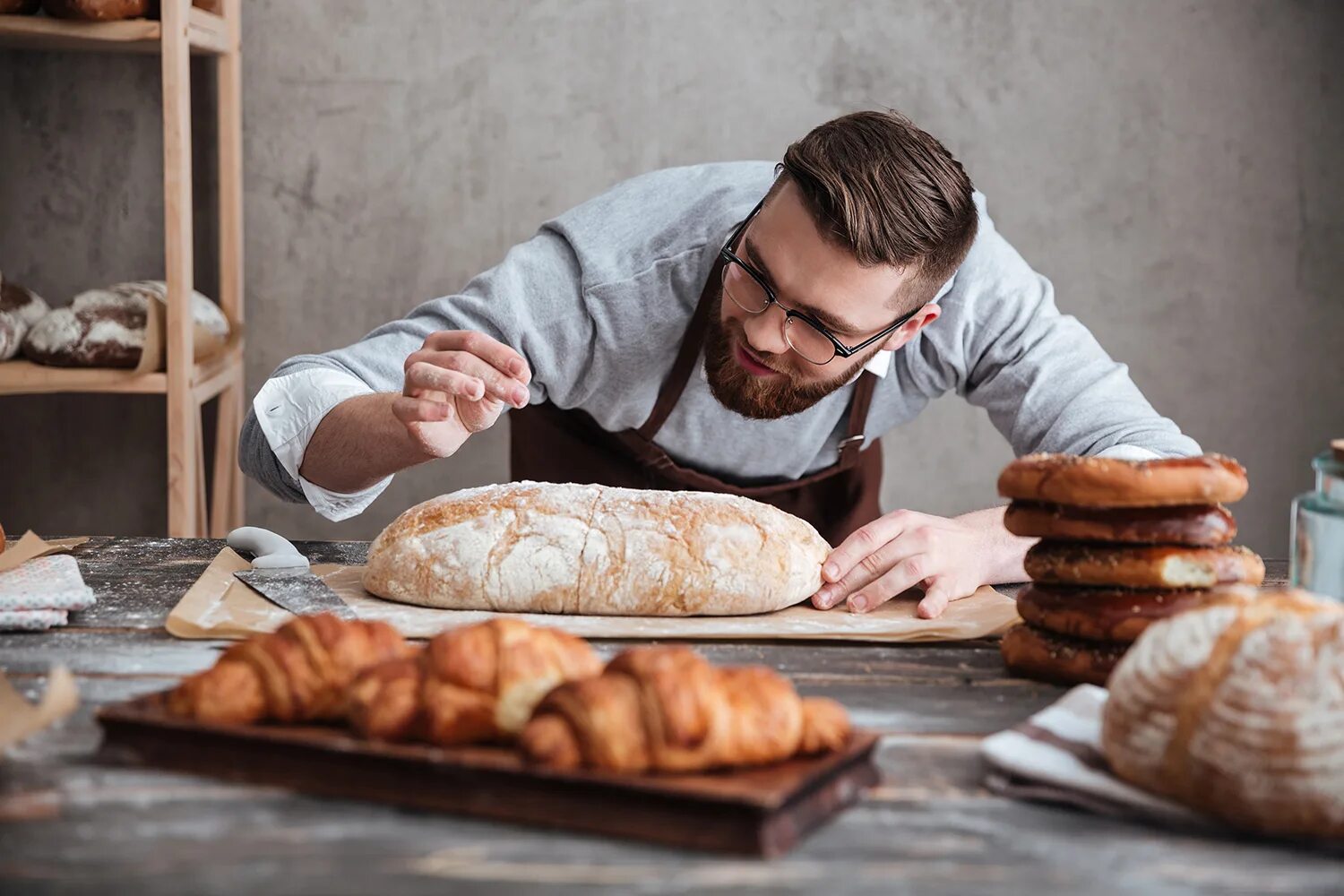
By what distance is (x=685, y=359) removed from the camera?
2100mm

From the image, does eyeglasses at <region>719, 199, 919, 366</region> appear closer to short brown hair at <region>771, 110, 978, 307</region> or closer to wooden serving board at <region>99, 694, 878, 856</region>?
short brown hair at <region>771, 110, 978, 307</region>

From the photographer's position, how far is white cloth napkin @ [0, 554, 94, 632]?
121 centimetres

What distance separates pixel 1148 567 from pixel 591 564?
2.03ft

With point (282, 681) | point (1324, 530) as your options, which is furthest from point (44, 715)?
point (1324, 530)

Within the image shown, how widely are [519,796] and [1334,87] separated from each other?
3.14m

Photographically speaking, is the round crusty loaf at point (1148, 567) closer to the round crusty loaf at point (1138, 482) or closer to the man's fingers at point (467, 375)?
the round crusty loaf at point (1138, 482)

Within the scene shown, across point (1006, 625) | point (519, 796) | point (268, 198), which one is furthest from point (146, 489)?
point (519, 796)

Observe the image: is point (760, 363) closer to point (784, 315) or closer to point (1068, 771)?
point (784, 315)

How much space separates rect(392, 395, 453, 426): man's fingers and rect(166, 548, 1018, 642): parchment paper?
0.22 metres

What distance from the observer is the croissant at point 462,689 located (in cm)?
79

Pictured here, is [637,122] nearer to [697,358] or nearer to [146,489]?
[697,358]

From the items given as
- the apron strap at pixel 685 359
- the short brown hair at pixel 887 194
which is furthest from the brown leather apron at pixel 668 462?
the short brown hair at pixel 887 194

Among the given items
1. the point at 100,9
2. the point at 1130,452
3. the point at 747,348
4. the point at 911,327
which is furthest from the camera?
the point at 100,9

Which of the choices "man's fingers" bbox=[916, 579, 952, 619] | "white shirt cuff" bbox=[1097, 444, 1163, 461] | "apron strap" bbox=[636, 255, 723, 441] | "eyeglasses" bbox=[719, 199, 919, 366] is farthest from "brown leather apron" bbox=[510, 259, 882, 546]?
"man's fingers" bbox=[916, 579, 952, 619]
